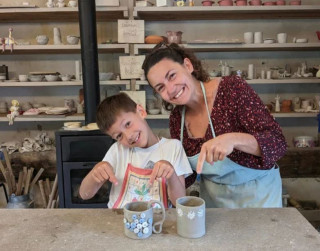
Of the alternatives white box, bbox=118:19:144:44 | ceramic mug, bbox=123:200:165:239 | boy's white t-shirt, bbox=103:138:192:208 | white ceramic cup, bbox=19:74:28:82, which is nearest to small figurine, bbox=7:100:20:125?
white ceramic cup, bbox=19:74:28:82

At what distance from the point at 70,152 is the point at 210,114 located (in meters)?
1.61

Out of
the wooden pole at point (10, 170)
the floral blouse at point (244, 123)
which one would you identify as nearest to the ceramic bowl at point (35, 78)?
the wooden pole at point (10, 170)

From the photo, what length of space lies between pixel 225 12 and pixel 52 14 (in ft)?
5.53

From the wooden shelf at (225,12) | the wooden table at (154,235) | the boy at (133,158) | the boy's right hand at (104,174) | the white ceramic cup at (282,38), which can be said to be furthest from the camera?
the white ceramic cup at (282,38)

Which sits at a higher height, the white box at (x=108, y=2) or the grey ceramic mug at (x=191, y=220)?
the white box at (x=108, y=2)

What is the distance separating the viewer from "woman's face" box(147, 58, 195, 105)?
129cm

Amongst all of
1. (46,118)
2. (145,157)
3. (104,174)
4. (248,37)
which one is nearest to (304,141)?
(248,37)

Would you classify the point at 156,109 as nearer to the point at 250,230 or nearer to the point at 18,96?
the point at 18,96

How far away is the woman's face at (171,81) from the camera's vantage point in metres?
1.29

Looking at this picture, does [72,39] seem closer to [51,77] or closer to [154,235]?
[51,77]

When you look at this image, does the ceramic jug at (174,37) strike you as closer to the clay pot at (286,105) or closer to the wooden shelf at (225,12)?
the wooden shelf at (225,12)

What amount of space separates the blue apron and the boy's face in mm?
236

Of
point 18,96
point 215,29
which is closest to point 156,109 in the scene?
point 215,29

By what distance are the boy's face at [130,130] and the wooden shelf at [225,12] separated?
6.46ft
